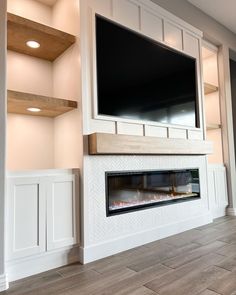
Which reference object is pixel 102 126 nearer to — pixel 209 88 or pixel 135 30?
pixel 135 30

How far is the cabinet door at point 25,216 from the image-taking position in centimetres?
193

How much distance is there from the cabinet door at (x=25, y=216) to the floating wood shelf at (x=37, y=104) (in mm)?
711

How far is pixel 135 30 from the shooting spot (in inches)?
114

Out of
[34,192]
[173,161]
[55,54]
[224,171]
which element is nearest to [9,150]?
[34,192]

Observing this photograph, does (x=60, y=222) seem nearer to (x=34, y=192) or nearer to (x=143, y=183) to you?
(x=34, y=192)

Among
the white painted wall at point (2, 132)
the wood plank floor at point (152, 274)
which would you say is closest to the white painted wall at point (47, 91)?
the white painted wall at point (2, 132)

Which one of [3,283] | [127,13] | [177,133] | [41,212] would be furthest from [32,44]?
[3,283]

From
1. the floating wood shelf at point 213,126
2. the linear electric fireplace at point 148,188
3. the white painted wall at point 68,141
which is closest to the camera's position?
the white painted wall at point 68,141

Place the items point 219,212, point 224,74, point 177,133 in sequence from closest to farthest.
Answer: point 177,133
point 219,212
point 224,74

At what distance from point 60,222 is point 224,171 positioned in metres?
3.02

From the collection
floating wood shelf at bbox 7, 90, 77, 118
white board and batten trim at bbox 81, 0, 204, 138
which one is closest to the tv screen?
white board and batten trim at bbox 81, 0, 204, 138

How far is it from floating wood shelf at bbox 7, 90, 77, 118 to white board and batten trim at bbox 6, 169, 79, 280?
0.65 meters

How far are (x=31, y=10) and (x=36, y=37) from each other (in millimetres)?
649

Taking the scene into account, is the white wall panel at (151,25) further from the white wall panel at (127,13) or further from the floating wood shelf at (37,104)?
the floating wood shelf at (37,104)
